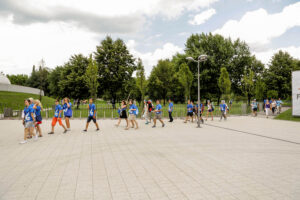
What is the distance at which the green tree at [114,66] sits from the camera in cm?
3475

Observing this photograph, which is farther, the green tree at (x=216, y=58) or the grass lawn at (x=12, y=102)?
the green tree at (x=216, y=58)

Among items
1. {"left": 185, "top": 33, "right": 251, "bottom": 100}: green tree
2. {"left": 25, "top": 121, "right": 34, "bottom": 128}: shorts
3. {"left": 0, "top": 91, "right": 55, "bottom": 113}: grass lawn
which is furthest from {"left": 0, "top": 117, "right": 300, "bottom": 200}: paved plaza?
{"left": 185, "top": 33, "right": 251, "bottom": 100}: green tree

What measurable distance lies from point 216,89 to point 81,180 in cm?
4134

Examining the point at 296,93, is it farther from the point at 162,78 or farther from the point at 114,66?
the point at 162,78

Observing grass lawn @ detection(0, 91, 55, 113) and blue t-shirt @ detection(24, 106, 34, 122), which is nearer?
blue t-shirt @ detection(24, 106, 34, 122)

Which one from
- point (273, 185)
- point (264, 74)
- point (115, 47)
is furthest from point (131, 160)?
point (264, 74)

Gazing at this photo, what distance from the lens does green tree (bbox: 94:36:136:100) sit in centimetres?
3475

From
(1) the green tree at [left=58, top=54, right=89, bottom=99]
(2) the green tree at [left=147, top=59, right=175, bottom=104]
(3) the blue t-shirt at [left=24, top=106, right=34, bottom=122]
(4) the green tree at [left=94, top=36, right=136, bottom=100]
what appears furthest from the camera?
(2) the green tree at [left=147, top=59, right=175, bottom=104]

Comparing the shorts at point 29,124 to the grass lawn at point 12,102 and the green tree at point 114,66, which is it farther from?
the green tree at point 114,66

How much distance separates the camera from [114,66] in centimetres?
3481

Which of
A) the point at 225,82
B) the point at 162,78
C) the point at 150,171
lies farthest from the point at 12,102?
the point at 150,171

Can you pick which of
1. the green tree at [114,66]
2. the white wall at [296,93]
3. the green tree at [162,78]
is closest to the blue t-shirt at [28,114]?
the white wall at [296,93]

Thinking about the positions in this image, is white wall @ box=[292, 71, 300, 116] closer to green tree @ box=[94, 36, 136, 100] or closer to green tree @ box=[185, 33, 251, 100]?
green tree @ box=[185, 33, 251, 100]

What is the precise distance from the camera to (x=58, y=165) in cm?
543
